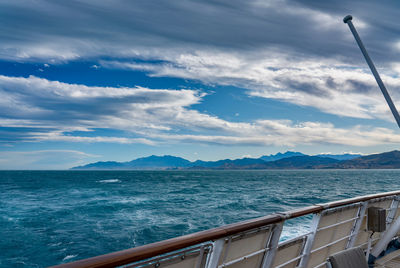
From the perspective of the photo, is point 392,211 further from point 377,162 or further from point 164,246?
point 377,162

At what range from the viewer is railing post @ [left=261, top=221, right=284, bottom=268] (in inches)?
81.0

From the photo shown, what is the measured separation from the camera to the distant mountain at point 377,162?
6727 inches

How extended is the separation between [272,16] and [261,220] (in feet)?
27.2

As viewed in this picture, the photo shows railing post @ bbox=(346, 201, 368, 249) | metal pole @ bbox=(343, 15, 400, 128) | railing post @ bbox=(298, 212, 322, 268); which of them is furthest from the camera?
metal pole @ bbox=(343, 15, 400, 128)

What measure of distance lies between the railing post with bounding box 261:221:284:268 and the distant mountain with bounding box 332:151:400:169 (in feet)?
668

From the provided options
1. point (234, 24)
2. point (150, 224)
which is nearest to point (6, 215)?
point (150, 224)

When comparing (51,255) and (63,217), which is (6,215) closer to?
(63,217)

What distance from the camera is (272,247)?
6.95ft

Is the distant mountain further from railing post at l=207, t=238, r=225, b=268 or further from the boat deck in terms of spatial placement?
railing post at l=207, t=238, r=225, b=268

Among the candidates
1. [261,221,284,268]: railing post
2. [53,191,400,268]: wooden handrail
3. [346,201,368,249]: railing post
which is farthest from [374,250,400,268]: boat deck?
[53,191,400,268]: wooden handrail

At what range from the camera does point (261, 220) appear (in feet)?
6.00

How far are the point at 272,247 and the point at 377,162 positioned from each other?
208 metres

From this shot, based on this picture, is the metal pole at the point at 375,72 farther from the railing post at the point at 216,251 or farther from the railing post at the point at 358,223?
the railing post at the point at 216,251

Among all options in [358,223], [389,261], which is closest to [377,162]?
[389,261]
